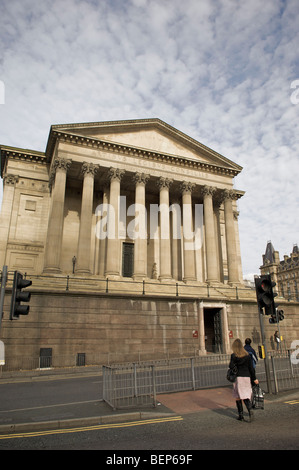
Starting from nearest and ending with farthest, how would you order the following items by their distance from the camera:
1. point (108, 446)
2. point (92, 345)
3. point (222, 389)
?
point (108, 446) → point (222, 389) → point (92, 345)

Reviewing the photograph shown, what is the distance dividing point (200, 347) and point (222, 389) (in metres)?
11.9

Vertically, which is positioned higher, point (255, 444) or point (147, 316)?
point (147, 316)

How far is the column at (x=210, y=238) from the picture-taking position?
31.9 meters

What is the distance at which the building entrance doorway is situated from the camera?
25203 mm

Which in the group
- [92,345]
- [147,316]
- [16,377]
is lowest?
[16,377]

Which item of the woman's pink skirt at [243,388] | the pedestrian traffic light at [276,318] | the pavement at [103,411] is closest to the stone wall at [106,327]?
the pedestrian traffic light at [276,318]

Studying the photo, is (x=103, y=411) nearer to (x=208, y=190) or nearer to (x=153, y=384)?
(x=153, y=384)

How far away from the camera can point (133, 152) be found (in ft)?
104

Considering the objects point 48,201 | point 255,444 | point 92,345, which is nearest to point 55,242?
point 48,201

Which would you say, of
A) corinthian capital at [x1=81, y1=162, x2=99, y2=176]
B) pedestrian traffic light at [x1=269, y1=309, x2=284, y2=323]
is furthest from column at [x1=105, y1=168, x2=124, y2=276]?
A: pedestrian traffic light at [x1=269, y1=309, x2=284, y2=323]

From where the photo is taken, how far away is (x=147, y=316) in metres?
22.2

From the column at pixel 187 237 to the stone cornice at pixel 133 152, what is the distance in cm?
257

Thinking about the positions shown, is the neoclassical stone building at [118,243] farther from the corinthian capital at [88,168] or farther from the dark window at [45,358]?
the dark window at [45,358]
